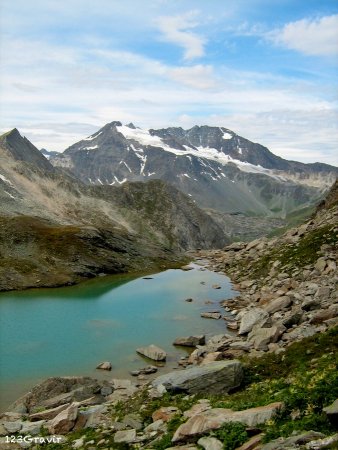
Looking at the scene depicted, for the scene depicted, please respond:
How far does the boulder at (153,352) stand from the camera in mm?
50531

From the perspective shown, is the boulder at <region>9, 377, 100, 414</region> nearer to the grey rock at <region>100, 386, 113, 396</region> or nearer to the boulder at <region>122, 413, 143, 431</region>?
the grey rock at <region>100, 386, 113, 396</region>

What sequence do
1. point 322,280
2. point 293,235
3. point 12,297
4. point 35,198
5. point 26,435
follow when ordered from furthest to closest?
point 35,198 → point 293,235 → point 12,297 → point 322,280 → point 26,435

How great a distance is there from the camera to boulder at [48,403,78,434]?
27.2 metres

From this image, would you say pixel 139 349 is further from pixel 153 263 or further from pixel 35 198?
pixel 35 198

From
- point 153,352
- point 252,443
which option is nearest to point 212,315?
point 153,352

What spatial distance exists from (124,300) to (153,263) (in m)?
49.4

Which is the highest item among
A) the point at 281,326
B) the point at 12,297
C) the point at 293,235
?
the point at 293,235

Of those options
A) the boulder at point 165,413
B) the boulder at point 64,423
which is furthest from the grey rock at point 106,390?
the boulder at point 165,413

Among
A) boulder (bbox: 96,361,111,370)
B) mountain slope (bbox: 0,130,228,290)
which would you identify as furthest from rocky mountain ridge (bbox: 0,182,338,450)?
mountain slope (bbox: 0,130,228,290)

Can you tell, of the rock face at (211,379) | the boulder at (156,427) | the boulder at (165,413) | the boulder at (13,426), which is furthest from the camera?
the rock face at (211,379)

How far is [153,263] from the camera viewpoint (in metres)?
134

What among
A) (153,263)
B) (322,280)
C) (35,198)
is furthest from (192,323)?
(35,198)

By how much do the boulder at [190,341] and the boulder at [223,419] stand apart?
35219 millimetres

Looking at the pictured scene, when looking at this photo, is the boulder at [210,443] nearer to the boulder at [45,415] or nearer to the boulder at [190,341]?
the boulder at [45,415]
